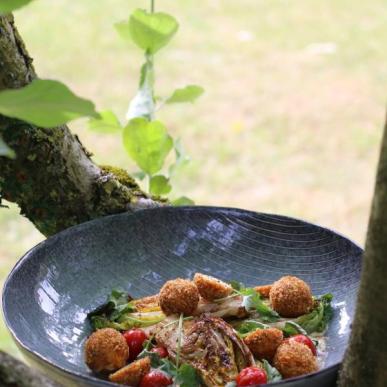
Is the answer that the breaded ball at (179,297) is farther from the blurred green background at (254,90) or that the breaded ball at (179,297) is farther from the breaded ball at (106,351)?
the blurred green background at (254,90)

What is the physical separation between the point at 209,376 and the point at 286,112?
3.28m

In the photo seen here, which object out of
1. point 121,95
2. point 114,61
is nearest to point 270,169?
point 121,95

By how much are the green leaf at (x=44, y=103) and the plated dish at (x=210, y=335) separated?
1.41ft

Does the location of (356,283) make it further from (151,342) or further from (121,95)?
(121,95)

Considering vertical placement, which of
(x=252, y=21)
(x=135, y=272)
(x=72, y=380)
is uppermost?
(x=252, y=21)

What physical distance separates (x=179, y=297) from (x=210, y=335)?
81 millimetres

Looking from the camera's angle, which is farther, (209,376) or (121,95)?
(121,95)

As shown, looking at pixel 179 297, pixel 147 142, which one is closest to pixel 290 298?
pixel 179 297

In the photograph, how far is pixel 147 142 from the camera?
129 centimetres

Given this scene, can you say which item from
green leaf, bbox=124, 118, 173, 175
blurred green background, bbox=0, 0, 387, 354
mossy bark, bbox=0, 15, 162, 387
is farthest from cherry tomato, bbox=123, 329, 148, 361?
blurred green background, bbox=0, 0, 387, 354

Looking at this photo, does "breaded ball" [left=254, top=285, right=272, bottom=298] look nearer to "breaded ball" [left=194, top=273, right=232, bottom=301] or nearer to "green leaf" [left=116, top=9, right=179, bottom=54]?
"breaded ball" [left=194, top=273, right=232, bottom=301]

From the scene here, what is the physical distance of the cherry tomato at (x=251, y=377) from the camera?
35.5 inches

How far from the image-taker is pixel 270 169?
363 centimetres

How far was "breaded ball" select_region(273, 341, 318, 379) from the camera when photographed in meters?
0.93
